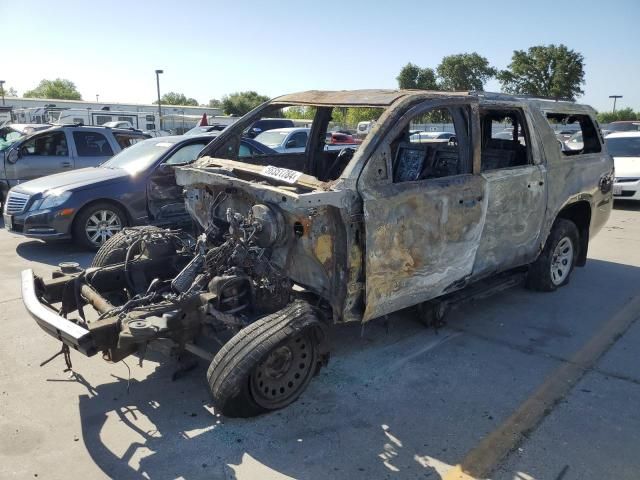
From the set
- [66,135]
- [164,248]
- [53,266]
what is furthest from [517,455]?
[66,135]

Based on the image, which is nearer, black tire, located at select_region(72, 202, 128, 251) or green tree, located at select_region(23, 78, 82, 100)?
black tire, located at select_region(72, 202, 128, 251)

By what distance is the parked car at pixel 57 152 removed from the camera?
10.5 metres

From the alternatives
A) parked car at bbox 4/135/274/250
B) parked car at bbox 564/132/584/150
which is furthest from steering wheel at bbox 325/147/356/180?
parked car at bbox 564/132/584/150

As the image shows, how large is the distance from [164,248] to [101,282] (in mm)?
542

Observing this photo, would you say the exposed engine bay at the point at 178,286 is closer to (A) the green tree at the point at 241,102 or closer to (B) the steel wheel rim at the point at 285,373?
(B) the steel wheel rim at the point at 285,373

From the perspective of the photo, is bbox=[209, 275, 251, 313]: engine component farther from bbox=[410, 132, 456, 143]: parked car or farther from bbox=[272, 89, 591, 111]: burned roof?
bbox=[410, 132, 456, 143]: parked car

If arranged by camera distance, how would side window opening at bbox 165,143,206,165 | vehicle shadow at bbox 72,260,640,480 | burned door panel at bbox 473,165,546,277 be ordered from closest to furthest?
vehicle shadow at bbox 72,260,640,480 → burned door panel at bbox 473,165,546,277 → side window opening at bbox 165,143,206,165

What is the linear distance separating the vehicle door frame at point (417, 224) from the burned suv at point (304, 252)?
1cm

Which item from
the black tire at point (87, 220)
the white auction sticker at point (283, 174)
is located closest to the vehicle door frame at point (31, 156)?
the black tire at point (87, 220)

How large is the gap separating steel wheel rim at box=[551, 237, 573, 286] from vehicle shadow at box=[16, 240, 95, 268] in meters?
5.59

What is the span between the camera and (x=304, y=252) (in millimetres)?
3684

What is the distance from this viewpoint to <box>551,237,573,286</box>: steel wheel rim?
573 cm

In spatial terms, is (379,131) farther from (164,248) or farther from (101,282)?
(101,282)

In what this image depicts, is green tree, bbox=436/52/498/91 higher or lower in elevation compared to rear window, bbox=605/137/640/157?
higher
